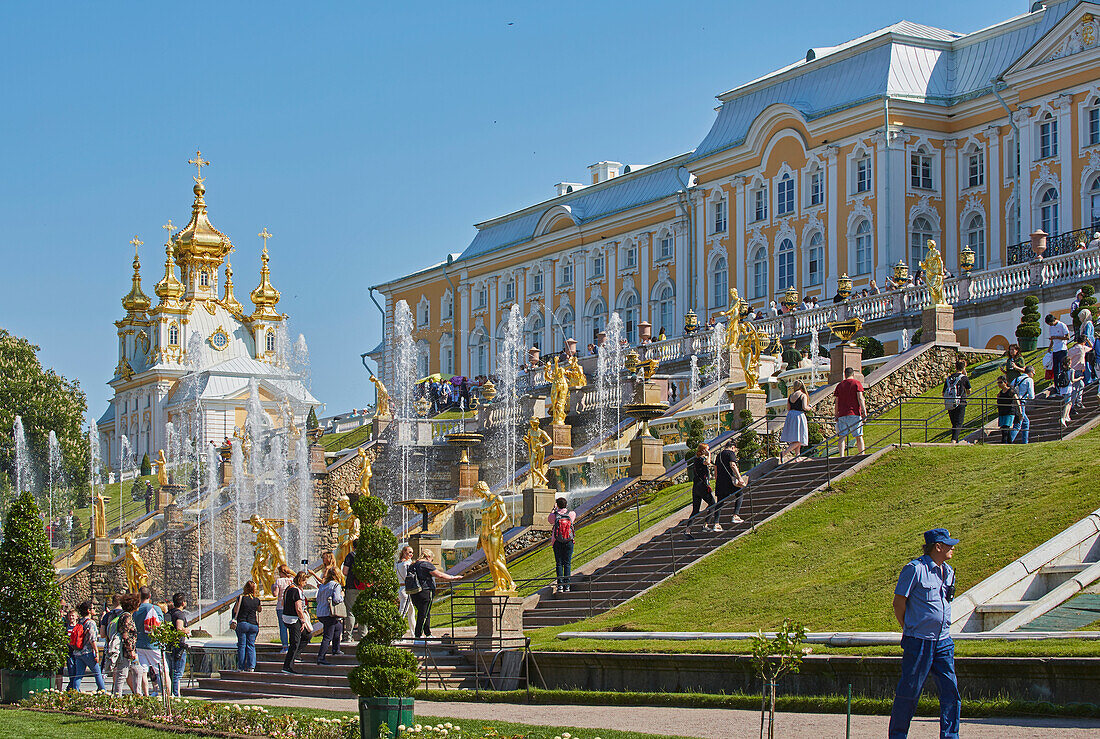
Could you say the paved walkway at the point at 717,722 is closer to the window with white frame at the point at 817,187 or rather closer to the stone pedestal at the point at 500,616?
the stone pedestal at the point at 500,616

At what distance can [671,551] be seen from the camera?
22953 mm

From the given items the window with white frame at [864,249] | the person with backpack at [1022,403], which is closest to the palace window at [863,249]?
the window with white frame at [864,249]

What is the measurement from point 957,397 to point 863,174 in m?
28.6

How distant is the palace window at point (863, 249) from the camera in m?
53.8

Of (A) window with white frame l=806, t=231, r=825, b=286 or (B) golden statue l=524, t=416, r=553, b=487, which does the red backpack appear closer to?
(B) golden statue l=524, t=416, r=553, b=487

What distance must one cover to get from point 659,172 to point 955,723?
5831cm

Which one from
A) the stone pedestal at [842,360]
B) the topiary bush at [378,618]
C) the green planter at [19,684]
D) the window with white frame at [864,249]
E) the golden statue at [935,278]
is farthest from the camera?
the window with white frame at [864,249]

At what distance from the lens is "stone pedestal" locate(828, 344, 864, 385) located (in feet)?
106

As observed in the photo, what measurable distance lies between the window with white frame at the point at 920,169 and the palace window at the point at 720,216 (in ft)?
30.7

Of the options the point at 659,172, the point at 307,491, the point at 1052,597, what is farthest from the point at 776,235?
the point at 1052,597

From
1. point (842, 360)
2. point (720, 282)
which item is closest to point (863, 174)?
point (720, 282)

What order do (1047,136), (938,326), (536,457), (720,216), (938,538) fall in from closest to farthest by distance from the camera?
(938,538)
(938,326)
(536,457)
(1047,136)
(720,216)

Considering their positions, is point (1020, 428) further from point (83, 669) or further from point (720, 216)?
point (720, 216)

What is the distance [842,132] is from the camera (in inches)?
2169
